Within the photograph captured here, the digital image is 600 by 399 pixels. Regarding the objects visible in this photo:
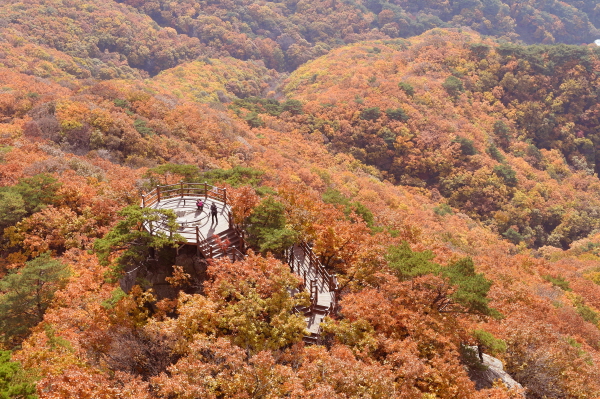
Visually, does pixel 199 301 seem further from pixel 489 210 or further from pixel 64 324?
pixel 489 210

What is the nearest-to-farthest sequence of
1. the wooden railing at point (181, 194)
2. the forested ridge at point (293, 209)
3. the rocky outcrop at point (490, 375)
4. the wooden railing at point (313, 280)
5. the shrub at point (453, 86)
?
the forested ridge at point (293, 209) < the rocky outcrop at point (490, 375) < the wooden railing at point (313, 280) < the wooden railing at point (181, 194) < the shrub at point (453, 86)

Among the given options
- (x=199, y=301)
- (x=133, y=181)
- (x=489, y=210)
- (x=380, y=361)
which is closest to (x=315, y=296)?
(x=380, y=361)

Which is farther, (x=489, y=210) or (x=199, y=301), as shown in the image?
(x=489, y=210)

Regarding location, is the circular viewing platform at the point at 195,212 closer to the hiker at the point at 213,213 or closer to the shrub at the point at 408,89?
the hiker at the point at 213,213

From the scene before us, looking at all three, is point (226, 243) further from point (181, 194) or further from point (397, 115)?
point (397, 115)

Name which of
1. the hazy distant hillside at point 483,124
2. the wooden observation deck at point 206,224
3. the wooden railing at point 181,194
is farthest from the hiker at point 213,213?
the hazy distant hillside at point 483,124

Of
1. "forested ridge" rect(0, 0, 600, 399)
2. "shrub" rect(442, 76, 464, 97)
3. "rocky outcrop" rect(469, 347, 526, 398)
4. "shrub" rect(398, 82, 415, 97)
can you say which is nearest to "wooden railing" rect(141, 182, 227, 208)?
"forested ridge" rect(0, 0, 600, 399)
